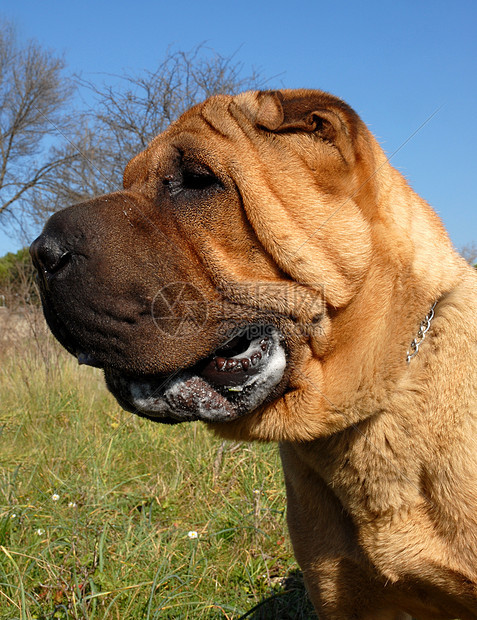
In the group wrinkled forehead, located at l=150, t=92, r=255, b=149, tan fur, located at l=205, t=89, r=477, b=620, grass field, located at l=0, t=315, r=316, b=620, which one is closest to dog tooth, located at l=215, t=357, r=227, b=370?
tan fur, located at l=205, t=89, r=477, b=620

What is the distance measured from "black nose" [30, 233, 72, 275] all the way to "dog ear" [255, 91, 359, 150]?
0.82 metres

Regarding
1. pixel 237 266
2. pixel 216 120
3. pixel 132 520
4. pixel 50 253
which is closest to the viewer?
pixel 50 253

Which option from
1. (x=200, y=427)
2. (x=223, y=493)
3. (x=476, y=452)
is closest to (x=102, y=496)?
(x=223, y=493)

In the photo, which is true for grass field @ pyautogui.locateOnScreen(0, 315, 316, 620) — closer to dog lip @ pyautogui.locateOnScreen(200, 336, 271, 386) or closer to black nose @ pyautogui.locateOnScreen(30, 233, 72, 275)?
dog lip @ pyautogui.locateOnScreen(200, 336, 271, 386)

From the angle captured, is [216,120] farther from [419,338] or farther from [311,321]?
[419,338]

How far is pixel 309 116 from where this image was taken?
186cm

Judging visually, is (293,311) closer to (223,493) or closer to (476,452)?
(476,452)

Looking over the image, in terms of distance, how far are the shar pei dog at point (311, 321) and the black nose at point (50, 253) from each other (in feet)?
0.03

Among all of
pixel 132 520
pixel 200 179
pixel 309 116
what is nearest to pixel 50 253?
pixel 200 179

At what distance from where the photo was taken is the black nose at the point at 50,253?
1.71m

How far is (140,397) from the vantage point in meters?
1.90

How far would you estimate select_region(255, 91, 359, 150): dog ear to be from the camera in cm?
185

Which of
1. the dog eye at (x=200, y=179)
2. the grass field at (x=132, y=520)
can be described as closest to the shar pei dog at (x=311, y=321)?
the dog eye at (x=200, y=179)

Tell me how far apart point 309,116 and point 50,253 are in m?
0.98
